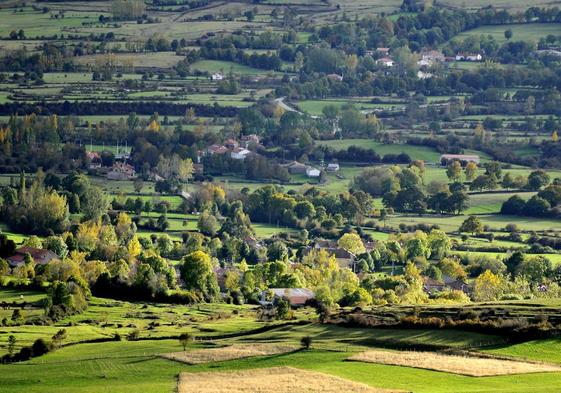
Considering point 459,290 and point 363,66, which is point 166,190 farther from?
point 363,66

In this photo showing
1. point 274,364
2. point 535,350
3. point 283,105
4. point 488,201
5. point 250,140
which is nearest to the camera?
point 274,364

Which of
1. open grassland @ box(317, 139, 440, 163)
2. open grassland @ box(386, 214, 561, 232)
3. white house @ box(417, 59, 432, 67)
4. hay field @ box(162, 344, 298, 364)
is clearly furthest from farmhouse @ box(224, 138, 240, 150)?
hay field @ box(162, 344, 298, 364)

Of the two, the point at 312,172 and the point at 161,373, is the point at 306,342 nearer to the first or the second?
the point at 161,373

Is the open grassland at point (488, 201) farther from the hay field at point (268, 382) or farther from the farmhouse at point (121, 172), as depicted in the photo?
the hay field at point (268, 382)

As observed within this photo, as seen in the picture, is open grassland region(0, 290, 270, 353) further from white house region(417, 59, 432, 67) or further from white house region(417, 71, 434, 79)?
white house region(417, 59, 432, 67)

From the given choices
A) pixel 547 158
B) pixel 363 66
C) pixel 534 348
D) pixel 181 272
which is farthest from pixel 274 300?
pixel 363 66

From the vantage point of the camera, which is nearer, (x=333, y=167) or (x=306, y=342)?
(x=306, y=342)

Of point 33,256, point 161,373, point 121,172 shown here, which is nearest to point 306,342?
point 161,373
